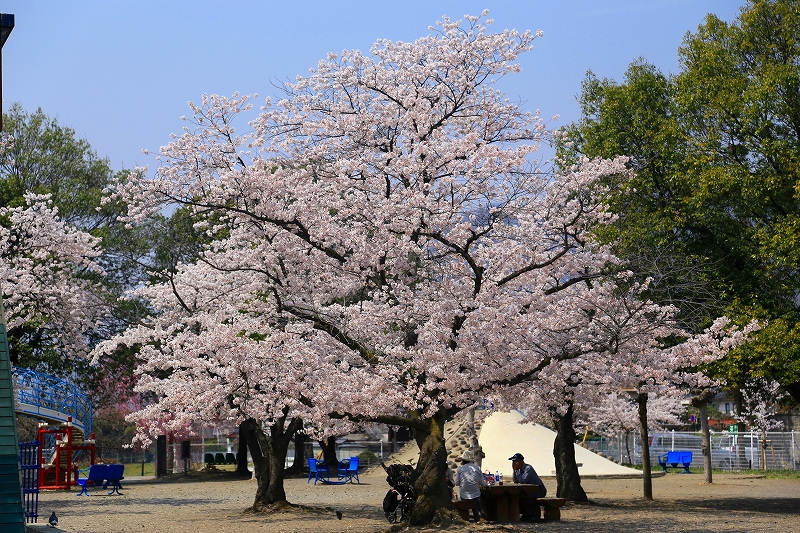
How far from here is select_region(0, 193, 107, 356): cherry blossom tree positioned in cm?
2044

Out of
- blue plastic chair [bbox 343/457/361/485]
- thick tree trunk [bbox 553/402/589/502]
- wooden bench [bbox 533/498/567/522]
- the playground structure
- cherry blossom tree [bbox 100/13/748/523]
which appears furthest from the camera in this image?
blue plastic chair [bbox 343/457/361/485]

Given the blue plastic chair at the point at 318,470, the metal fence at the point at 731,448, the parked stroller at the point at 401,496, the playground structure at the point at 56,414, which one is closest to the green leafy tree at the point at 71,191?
the playground structure at the point at 56,414

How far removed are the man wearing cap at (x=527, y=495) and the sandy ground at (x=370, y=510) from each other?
0.48 metres

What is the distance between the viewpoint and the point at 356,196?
13750 mm

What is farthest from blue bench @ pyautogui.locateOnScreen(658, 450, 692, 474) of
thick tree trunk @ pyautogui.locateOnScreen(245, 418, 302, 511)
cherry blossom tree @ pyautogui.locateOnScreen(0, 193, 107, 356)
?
cherry blossom tree @ pyautogui.locateOnScreen(0, 193, 107, 356)

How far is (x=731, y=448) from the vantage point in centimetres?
3775

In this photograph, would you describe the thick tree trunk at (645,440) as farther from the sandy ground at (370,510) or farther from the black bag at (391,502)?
the black bag at (391,502)

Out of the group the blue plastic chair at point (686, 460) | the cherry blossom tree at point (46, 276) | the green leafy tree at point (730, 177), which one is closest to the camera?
the green leafy tree at point (730, 177)

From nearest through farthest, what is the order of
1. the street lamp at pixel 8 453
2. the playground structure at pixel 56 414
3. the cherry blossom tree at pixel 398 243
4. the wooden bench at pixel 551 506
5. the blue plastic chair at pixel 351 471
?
the street lamp at pixel 8 453
the cherry blossom tree at pixel 398 243
the wooden bench at pixel 551 506
the playground structure at pixel 56 414
the blue plastic chair at pixel 351 471

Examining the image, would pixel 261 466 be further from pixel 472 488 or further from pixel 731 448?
pixel 731 448

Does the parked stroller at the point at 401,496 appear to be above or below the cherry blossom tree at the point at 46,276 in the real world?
below

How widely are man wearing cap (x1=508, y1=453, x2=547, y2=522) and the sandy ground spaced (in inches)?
18.9

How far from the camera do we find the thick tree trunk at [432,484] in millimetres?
13633

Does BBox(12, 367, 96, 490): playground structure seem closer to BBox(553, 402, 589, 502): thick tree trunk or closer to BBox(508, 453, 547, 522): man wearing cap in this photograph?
BBox(553, 402, 589, 502): thick tree trunk
